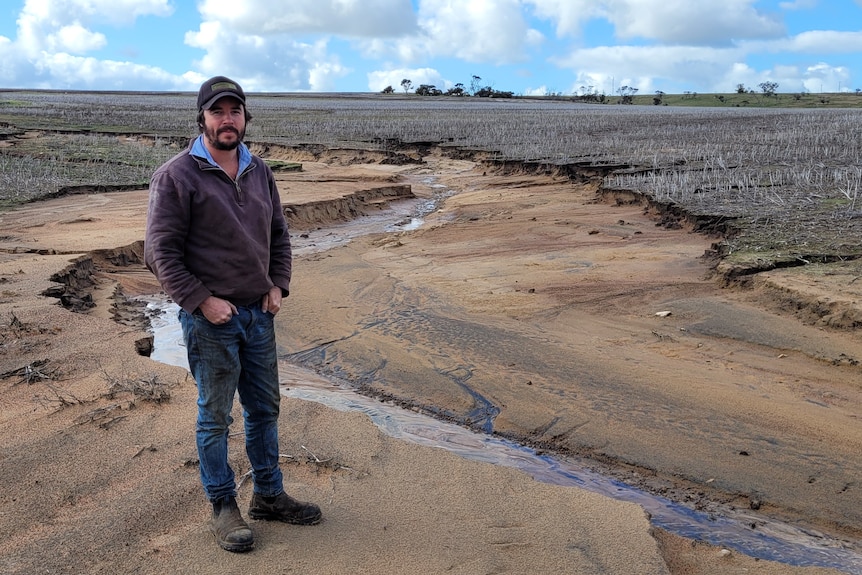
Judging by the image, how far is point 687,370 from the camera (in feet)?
20.3

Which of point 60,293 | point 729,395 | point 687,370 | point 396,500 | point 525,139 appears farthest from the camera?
point 525,139

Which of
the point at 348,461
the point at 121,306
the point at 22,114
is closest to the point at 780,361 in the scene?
the point at 348,461

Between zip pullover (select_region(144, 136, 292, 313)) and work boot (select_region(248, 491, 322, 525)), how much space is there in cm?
95

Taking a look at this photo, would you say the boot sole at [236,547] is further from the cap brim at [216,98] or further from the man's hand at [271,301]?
the cap brim at [216,98]

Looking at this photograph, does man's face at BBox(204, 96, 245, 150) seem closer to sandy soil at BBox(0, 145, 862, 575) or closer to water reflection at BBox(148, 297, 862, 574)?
sandy soil at BBox(0, 145, 862, 575)

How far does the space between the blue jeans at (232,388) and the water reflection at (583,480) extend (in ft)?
5.86

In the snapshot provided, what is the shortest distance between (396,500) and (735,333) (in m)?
4.16

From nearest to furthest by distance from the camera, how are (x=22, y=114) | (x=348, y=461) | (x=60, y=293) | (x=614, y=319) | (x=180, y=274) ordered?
(x=180, y=274) → (x=348, y=461) → (x=614, y=319) → (x=60, y=293) → (x=22, y=114)

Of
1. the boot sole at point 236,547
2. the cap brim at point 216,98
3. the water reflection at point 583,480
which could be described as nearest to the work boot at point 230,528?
the boot sole at point 236,547

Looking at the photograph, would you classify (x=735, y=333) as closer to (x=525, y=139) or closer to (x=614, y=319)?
(x=614, y=319)

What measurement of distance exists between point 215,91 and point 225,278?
0.75 m

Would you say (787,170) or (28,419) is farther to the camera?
(787,170)


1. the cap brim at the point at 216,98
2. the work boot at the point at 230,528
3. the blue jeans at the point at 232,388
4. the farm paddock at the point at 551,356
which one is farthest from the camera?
the farm paddock at the point at 551,356

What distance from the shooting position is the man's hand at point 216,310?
3.12 meters
